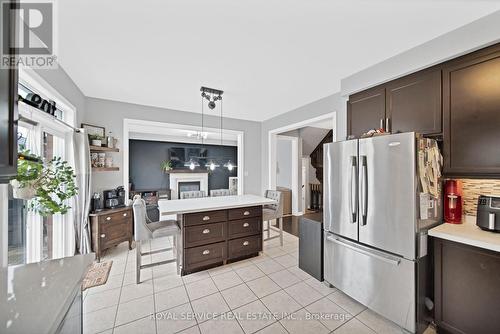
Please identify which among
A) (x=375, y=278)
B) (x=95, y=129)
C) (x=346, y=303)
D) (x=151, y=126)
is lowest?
(x=346, y=303)

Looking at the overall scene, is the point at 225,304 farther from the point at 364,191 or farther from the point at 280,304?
the point at 364,191

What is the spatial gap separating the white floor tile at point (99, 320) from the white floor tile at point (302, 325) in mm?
1542

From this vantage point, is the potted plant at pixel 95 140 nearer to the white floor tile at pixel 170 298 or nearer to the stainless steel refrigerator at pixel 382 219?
the white floor tile at pixel 170 298

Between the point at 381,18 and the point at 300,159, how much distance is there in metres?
4.01

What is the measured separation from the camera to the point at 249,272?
2.59 meters

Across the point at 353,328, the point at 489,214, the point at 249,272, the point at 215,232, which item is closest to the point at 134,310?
the point at 215,232

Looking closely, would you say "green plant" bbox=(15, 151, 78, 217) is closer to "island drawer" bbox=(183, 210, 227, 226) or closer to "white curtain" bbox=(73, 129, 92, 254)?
"island drawer" bbox=(183, 210, 227, 226)

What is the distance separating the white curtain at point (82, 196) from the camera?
2740mm

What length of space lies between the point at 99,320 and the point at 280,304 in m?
1.69

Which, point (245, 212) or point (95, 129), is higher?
point (95, 129)

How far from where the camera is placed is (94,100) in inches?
131

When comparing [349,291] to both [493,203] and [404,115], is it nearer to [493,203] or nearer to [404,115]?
[493,203]

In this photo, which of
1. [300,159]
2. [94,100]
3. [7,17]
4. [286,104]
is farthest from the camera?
[300,159]

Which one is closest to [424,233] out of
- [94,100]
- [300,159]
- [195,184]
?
[300,159]
